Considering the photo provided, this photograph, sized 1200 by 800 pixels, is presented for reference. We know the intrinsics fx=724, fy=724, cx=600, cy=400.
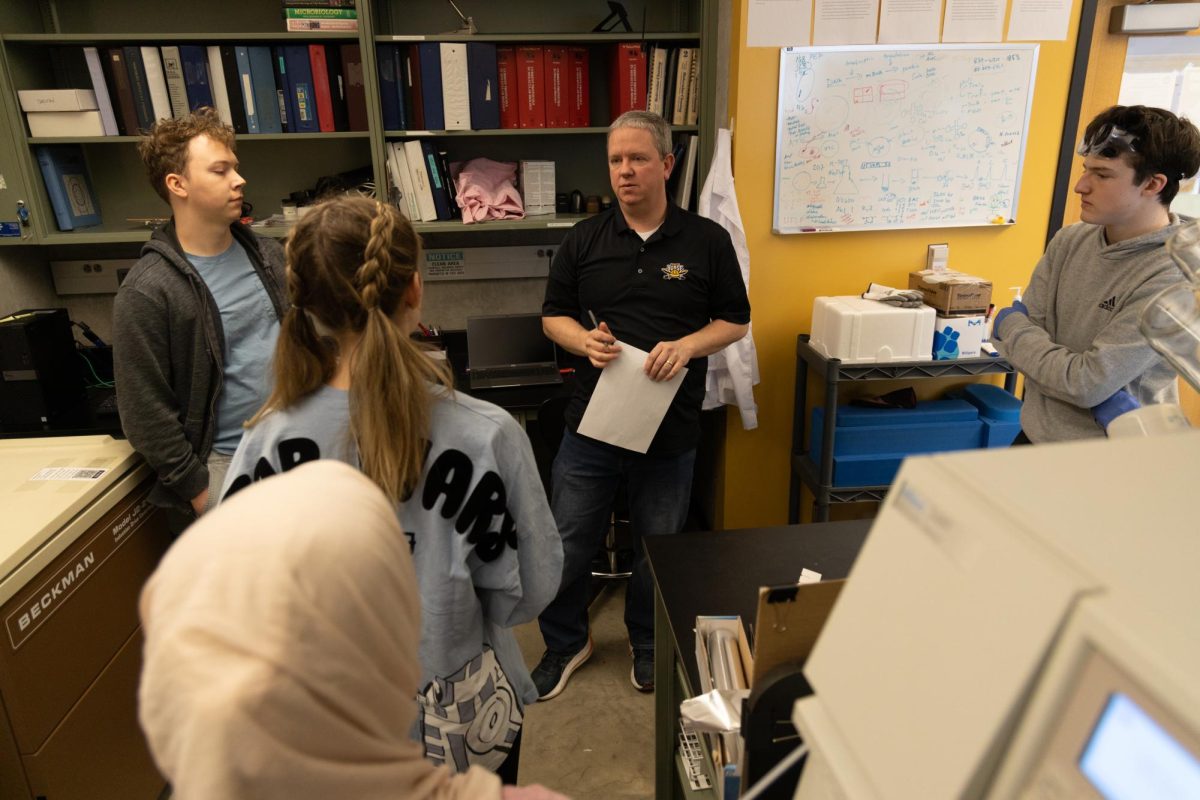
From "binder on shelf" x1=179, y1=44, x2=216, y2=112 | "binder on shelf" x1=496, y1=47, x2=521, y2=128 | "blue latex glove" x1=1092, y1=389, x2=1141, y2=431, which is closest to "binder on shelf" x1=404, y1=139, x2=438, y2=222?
"binder on shelf" x1=496, y1=47, x2=521, y2=128

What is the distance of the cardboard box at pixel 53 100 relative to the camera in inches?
98.5

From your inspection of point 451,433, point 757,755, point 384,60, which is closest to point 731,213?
point 384,60

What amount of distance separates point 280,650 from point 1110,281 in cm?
183

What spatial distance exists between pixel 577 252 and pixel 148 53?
174cm

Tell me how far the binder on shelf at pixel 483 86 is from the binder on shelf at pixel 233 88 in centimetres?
81

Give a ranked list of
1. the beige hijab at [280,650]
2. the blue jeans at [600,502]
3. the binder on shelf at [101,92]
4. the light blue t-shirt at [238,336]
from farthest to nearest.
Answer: the binder on shelf at [101,92]
the blue jeans at [600,502]
the light blue t-shirt at [238,336]
the beige hijab at [280,650]

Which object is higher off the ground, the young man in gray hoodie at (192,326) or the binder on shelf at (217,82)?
the binder on shelf at (217,82)

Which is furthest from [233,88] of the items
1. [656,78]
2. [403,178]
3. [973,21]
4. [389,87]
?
[973,21]

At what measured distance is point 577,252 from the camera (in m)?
2.12

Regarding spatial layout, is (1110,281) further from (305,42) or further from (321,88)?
(305,42)

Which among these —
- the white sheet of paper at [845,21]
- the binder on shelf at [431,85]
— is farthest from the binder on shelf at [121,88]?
the white sheet of paper at [845,21]

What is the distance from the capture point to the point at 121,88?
256 centimetres

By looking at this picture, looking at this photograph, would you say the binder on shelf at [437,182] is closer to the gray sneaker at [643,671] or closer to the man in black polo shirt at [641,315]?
the man in black polo shirt at [641,315]

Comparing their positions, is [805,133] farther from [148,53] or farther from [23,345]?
[23,345]
